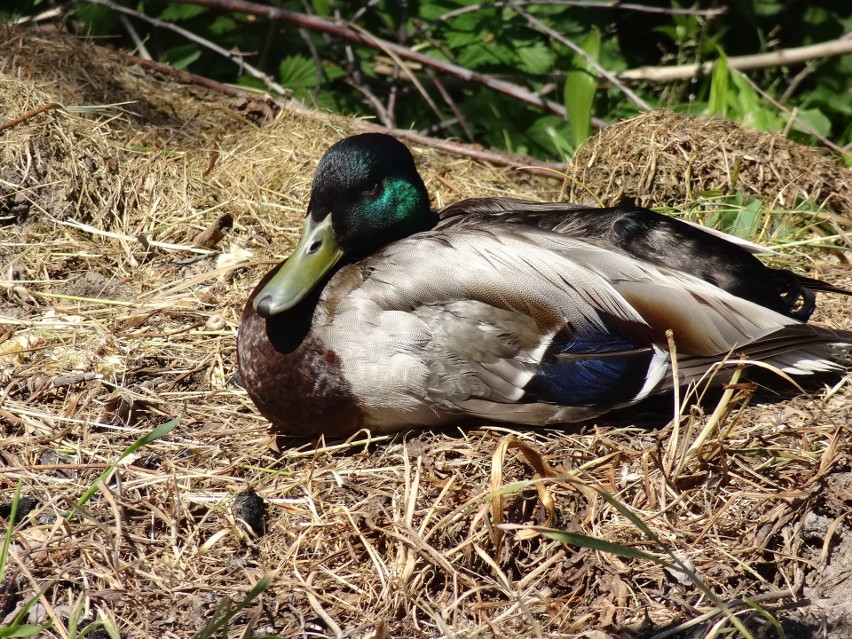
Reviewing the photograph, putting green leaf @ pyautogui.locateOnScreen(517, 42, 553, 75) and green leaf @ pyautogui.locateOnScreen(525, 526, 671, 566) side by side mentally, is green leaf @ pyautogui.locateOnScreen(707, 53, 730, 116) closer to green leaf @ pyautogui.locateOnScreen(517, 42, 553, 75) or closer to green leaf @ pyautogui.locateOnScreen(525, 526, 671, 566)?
green leaf @ pyautogui.locateOnScreen(517, 42, 553, 75)

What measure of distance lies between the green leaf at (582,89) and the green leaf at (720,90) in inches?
24.9

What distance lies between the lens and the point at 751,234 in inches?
162

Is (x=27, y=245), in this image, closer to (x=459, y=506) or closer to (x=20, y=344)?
(x=20, y=344)

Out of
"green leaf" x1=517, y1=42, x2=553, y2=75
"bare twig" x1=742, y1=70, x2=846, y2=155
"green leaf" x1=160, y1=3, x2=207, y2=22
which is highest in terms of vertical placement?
"green leaf" x1=160, y1=3, x2=207, y2=22

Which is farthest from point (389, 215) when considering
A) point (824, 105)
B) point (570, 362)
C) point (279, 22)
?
point (824, 105)

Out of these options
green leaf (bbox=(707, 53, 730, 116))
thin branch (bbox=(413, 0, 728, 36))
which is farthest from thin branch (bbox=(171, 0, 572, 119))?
green leaf (bbox=(707, 53, 730, 116))

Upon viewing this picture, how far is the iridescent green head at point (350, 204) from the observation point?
3.08 metres

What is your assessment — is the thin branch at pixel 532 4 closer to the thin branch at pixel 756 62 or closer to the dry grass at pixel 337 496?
the thin branch at pixel 756 62

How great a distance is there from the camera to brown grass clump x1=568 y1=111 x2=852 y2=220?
4285mm

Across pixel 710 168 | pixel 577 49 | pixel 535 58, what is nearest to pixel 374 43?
pixel 535 58

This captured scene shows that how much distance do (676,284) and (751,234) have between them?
131 cm

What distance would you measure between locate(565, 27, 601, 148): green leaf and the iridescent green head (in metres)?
2.07

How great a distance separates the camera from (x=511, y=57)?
5383mm

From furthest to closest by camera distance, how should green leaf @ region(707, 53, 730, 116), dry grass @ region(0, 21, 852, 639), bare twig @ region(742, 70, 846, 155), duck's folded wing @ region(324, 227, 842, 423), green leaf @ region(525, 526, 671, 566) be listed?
green leaf @ region(707, 53, 730, 116) → bare twig @ region(742, 70, 846, 155) → duck's folded wing @ region(324, 227, 842, 423) → dry grass @ region(0, 21, 852, 639) → green leaf @ region(525, 526, 671, 566)
